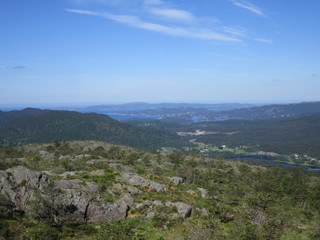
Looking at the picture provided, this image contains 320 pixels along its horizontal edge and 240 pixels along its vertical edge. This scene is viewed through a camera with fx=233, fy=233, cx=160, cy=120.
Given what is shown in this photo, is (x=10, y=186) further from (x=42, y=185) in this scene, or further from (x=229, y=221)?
(x=229, y=221)

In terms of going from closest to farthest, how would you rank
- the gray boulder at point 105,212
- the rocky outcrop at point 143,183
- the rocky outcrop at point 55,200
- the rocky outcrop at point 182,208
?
the rocky outcrop at point 55,200, the gray boulder at point 105,212, the rocky outcrop at point 182,208, the rocky outcrop at point 143,183

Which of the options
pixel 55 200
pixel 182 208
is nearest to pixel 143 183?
pixel 182 208

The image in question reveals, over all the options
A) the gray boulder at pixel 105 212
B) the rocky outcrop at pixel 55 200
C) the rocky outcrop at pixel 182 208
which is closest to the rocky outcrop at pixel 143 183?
the rocky outcrop at pixel 182 208

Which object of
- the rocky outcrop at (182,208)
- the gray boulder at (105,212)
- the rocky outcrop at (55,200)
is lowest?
the rocky outcrop at (182,208)

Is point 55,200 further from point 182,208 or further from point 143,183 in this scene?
point 143,183

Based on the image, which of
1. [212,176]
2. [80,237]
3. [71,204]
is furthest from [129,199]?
[212,176]

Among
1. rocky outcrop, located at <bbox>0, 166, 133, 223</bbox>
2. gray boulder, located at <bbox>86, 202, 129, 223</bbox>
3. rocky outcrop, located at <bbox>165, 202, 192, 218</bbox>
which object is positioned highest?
rocky outcrop, located at <bbox>0, 166, 133, 223</bbox>

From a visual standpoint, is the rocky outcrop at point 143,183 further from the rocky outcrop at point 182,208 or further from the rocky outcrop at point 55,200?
the rocky outcrop at point 55,200

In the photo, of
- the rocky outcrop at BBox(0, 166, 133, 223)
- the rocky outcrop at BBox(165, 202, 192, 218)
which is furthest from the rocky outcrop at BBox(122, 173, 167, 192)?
the rocky outcrop at BBox(0, 166, 133, 223)

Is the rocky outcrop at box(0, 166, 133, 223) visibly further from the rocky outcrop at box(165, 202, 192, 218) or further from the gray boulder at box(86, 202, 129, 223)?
the rocky outcrop at box(165, 202, 192, 218)
